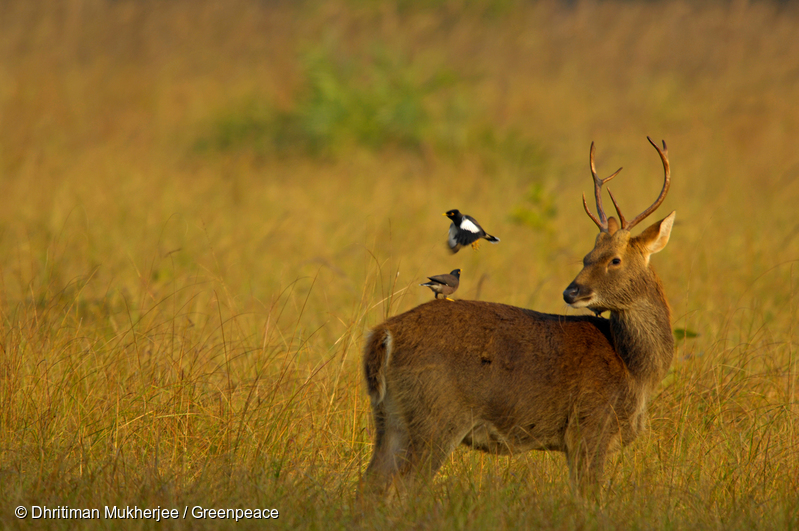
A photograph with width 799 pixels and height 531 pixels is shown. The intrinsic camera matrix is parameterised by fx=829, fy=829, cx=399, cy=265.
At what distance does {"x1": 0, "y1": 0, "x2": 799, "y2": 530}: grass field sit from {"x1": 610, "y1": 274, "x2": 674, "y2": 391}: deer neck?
485mm

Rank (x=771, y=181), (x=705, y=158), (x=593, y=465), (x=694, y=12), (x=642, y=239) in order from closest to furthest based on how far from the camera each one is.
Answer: (x=593, y=465) → (x=642, y=239) → (x=771, y=181) → (x=705, y=158) → (x=694, y=12)

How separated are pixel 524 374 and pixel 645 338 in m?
0.66

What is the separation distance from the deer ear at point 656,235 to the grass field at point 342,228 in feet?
3.38

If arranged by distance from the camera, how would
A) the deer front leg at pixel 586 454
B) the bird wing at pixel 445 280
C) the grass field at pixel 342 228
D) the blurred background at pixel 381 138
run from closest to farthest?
the deer front leg at pixel 586 454, the grass field at pixel 342 228, the bird wing at pixel 445 280, the blurred background at pixel 381 138

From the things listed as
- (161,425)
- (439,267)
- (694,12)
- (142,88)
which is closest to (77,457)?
(161,425)

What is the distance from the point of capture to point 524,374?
361 centimetres

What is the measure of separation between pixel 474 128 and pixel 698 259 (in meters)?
5.33

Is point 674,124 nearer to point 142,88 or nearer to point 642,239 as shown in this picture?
point 142,88

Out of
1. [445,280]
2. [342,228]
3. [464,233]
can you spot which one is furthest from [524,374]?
[342,228]

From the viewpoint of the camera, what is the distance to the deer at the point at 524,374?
3.49m

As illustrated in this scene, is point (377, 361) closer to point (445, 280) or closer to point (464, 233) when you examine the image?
point (445, 280)

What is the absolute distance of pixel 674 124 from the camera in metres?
13.8

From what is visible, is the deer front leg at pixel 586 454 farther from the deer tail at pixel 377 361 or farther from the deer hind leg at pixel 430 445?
the deer tail at pixel 377 361

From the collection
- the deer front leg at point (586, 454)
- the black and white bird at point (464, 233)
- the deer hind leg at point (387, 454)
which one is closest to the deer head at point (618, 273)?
the black and white bird at point (464, 233)
